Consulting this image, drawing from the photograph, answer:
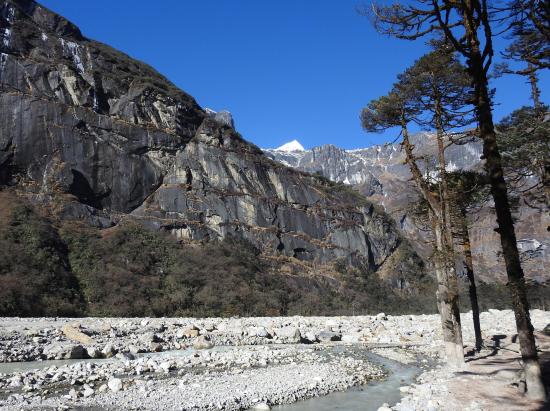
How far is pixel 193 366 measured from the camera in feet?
52.2

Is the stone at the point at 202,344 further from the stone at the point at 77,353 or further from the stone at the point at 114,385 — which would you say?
the stone at the point at 114,385

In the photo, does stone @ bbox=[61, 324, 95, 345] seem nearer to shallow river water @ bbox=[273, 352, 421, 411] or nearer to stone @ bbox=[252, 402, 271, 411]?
stone @ bbox=[252, 402, 271, 411]

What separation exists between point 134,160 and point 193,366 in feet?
173

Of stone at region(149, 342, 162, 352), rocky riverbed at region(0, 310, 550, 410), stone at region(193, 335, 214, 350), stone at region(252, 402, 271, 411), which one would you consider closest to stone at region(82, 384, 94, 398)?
rocky riverbed at region(0, 310, 550, 410)

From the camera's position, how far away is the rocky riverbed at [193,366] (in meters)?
11.2

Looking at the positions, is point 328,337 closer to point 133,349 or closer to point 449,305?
point 133,349

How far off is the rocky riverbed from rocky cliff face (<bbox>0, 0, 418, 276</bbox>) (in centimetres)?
3569

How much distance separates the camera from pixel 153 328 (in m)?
25.8

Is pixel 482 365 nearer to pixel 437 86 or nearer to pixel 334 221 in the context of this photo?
pixel 437 86

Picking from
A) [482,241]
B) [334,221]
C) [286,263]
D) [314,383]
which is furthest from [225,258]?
[482,241]

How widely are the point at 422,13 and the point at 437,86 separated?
288 inches

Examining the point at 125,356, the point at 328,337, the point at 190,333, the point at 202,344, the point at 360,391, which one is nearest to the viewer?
the point at 360,391

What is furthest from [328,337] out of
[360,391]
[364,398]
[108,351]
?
[364,398]

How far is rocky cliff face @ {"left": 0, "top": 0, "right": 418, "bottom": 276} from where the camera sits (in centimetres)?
5756
